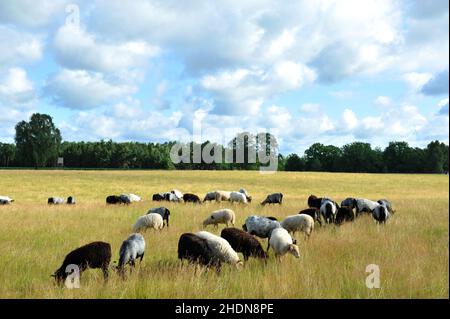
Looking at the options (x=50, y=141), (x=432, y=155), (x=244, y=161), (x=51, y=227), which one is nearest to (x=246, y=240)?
(x=51, y=227)

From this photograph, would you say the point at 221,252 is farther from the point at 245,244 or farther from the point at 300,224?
the point at 300,224

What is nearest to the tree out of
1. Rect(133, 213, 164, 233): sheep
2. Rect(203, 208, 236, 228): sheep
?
Rect(133, 213, 164, 233): sheep

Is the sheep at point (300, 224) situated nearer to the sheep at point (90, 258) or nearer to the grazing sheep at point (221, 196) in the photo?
the sheep at point (90, 258)

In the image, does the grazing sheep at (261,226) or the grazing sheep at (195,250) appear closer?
the grazing sheep at (195,250)

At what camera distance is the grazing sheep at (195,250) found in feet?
30.2

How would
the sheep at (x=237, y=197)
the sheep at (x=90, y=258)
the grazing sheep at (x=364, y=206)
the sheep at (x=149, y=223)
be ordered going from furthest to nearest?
the sheep at (x=237, y=197), the grazing sheep at (x=364, y=206), the sheep at (x=149, y=223), the sheep at (x=90, y=258)

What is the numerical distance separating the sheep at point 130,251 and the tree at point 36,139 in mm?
17674

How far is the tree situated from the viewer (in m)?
24.3

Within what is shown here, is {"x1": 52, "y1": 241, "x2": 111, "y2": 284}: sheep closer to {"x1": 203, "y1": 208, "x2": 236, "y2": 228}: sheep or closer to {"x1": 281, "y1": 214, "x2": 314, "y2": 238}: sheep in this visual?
{"x1": 281, "y1": 214, "x2": 314, "y2": 238}: sheep

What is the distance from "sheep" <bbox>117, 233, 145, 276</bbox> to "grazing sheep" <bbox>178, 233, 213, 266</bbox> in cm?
98

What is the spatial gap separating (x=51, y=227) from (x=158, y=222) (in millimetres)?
3896

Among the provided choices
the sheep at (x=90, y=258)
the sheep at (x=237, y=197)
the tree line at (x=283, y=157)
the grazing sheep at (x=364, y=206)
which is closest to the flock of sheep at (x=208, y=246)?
the sheep at (x=90, y=258)

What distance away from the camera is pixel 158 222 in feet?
48.8
